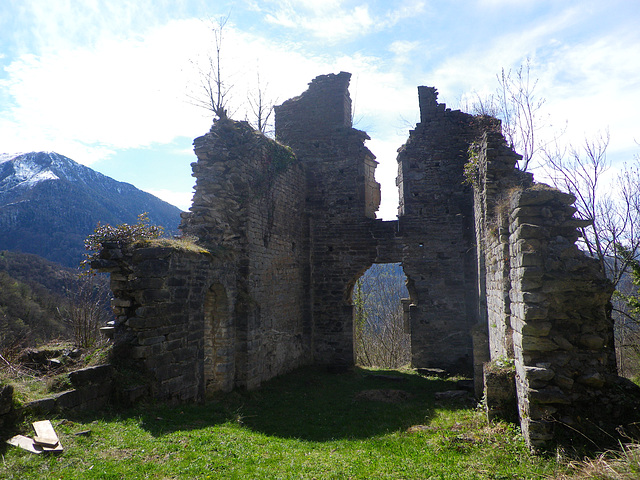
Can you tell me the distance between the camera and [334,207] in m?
14.1

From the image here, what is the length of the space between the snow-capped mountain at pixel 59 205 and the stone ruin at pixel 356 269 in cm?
2475

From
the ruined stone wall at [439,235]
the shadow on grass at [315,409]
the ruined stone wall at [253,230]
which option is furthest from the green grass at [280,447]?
the ruined stone wall at [439,235]

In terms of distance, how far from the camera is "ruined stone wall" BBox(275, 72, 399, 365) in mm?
13789

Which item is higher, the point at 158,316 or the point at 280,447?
the point at 158,316

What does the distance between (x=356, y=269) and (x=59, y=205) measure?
47390 mm

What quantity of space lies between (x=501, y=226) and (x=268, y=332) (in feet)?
22.4

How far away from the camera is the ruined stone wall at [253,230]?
9.93m

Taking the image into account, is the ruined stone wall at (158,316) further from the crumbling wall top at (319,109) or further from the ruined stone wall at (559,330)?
the crumbling wall top at (319,109)

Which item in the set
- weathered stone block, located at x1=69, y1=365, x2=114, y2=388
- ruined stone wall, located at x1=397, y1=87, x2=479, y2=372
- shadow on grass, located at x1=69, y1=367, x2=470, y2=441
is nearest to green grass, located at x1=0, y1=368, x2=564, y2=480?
shadow on grass, located at x1=69, y1=367, x2=470, y2=441

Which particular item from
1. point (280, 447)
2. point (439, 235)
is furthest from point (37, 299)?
point (280, 447)

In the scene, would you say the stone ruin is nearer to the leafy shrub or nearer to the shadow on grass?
the leafy shrub

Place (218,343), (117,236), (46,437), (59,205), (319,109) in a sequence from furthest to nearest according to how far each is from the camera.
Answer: (59,205) → (319,109) → (218,343) → (117,236) → (46,437)

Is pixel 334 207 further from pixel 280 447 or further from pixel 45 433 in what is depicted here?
pixel 45 433

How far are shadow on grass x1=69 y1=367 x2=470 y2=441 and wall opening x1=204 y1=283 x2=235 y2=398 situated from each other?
0.46 metres
